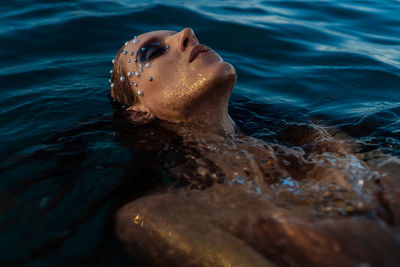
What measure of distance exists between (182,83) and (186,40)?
0.32 metres

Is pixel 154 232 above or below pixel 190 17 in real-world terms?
below

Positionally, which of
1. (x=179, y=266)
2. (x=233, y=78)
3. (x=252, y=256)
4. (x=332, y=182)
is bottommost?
(x=179, y=266)

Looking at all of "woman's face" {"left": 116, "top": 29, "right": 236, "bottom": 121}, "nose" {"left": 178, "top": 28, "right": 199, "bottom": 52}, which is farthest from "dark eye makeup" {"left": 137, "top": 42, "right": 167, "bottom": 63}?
"nose" {"left": 178, "top": 28, "right": 199, "bottom": 52}

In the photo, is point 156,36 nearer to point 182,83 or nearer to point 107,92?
point 182,83

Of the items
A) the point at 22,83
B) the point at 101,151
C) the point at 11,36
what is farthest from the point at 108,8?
the point at 101,151

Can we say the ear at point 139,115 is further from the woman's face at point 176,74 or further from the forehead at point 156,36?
the forehead at point 156,36

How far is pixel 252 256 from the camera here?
194 centimetres

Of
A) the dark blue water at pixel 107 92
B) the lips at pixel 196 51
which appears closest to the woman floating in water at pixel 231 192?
the lips at pixel 196 51

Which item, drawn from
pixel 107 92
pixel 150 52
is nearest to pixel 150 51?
pixel 150 52

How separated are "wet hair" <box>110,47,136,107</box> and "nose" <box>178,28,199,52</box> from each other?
23.0 inches

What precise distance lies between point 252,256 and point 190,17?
559 centimetres

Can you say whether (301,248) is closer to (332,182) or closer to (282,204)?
(282,204)

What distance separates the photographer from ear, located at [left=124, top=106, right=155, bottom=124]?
3092 mm

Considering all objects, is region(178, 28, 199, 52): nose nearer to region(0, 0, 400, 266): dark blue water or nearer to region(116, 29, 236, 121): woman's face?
region(116, 29, 236, 121): woman's face
